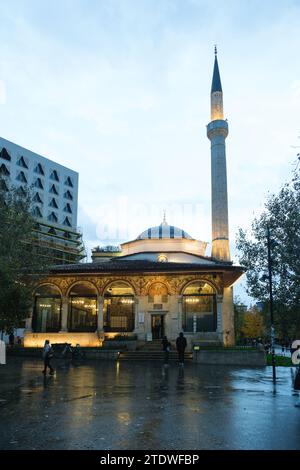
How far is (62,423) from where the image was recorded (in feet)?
28.5

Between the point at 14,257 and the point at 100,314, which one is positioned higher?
the point at 14,257

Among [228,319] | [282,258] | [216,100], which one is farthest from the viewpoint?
[216,100]

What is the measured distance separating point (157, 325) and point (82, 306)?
656 cm

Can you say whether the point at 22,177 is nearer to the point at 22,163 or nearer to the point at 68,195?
the point at 22,163

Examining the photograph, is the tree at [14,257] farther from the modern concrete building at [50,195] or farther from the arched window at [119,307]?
the modern concrete building at [50,195]

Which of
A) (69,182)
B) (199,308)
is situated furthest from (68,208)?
(199,308)

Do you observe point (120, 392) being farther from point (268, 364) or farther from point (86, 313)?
point (86, 313)

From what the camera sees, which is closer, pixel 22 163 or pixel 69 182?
pixel 22 163

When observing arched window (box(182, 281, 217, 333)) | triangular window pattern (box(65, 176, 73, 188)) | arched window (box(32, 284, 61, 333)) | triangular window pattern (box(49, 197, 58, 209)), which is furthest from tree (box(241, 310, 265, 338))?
arched window (box(32, 284, 61, 333))

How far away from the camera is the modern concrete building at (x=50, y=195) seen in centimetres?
7062

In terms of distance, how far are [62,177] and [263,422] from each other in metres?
76.8

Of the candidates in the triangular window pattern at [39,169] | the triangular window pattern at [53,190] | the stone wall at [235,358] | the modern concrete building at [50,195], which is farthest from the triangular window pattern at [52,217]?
the stone wall at [235,358]

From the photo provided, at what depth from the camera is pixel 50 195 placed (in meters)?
78.3
